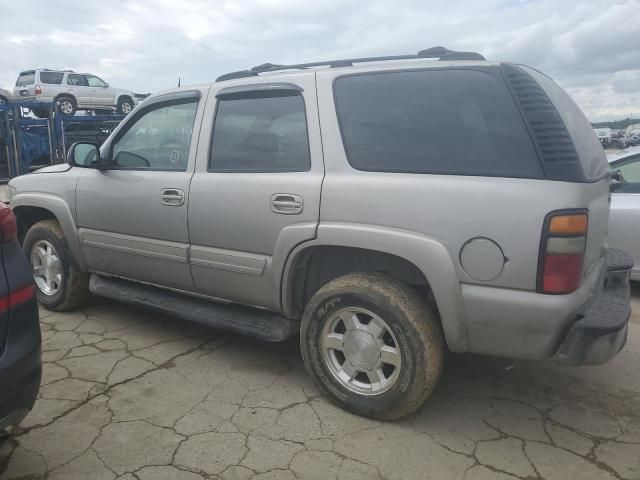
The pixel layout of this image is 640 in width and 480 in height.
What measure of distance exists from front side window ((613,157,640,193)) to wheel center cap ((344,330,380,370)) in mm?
3496

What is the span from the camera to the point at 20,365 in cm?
209

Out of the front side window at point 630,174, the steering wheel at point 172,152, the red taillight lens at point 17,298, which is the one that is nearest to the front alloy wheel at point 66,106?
the steering wheel at point 172,152

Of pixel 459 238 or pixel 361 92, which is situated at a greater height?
pixel 361 92

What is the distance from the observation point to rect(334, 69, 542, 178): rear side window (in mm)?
2365

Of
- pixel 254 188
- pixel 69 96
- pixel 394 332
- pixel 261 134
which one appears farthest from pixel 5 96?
pixel 394 332

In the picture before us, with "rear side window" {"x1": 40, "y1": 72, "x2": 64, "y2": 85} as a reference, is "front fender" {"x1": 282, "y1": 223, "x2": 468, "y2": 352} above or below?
below

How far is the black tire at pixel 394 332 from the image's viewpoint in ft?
8.30

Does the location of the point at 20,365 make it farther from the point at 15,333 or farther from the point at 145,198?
the point at 145,198

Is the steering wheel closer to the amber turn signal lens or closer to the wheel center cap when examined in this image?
the wheel center cap

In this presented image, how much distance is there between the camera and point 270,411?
2.84m

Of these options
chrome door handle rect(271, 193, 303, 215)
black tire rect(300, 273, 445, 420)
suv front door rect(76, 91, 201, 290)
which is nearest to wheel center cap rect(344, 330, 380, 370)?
black tire rect(300, 273, 445, 420)

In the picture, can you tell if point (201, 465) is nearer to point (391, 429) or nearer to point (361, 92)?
point (391, 429)

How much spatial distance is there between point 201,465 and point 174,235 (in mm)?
1512

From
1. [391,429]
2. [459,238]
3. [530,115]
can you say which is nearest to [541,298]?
[459,238]
